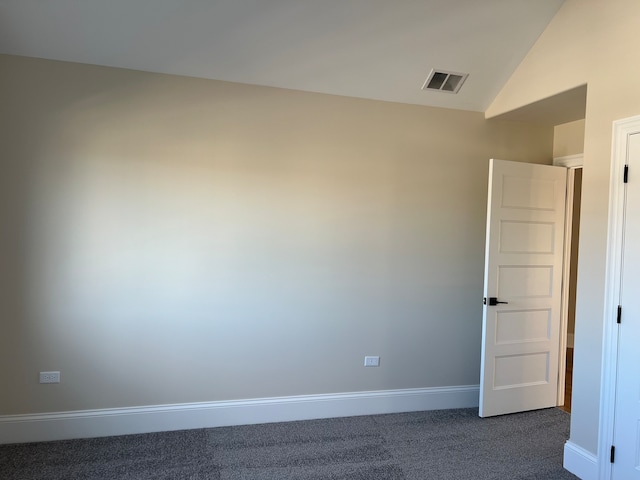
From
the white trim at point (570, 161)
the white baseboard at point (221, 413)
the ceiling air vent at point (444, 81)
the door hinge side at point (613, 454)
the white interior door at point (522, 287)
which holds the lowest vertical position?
the white baseboard at point (221, 413)

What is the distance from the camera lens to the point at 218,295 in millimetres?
3219

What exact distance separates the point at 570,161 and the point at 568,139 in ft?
0.68

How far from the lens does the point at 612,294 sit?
99.7 inches

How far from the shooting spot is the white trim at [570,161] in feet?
12.2

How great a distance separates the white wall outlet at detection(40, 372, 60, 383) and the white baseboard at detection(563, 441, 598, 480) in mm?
3533

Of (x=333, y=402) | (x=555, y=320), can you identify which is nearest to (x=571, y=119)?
(x=555, y=320)

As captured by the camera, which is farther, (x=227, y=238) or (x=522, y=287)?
(x=522, y=287)

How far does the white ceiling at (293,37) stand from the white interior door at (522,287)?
101cm

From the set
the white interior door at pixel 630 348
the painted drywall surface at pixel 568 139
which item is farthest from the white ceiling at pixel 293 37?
the white interior door at pixel 630 348

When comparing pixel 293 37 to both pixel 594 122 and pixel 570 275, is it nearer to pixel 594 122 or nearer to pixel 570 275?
pixel 594 122

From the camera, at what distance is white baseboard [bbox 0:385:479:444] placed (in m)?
2.92

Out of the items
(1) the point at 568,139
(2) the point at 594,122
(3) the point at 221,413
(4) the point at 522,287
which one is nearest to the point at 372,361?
(3) the point at 221,413

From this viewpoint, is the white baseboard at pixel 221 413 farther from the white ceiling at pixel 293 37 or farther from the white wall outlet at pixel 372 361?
the white ceiling at pixel 293 37

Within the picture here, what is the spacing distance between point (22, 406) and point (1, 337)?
0.50 meters
